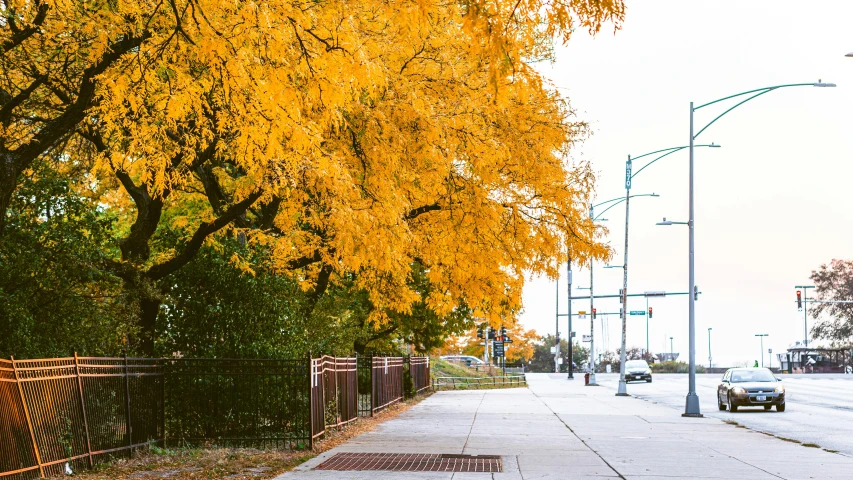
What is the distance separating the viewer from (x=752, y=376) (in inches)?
1356

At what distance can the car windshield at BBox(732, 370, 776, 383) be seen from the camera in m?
34.2

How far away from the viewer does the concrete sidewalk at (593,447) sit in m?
14.2

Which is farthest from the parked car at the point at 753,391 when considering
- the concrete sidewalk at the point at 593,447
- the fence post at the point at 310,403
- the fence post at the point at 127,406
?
the fence post at the point at 127,406

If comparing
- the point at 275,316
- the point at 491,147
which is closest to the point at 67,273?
Result: the point at 275,316

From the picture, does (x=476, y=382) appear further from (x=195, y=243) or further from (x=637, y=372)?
(x=195, y=243)

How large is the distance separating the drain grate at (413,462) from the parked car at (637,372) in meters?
53.5

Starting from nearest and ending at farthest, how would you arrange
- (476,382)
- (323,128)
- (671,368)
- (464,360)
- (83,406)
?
(83,406)
(323,128)
(476,382)
(464,360)
(671,368)

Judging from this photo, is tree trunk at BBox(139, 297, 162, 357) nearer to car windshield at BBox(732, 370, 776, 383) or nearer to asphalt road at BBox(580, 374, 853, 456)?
asphalt road at BBox(580, 374, 853, 456)

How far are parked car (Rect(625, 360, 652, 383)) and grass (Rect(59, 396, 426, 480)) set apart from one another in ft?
173

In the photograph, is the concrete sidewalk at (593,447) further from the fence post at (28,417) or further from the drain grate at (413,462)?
the fence post at (28,417)

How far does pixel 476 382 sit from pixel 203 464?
157 ft

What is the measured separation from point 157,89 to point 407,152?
17.0ft

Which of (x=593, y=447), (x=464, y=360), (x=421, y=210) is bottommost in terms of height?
(x=464, y=360)

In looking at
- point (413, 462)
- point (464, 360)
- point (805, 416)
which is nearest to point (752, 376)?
point (805, 416)
